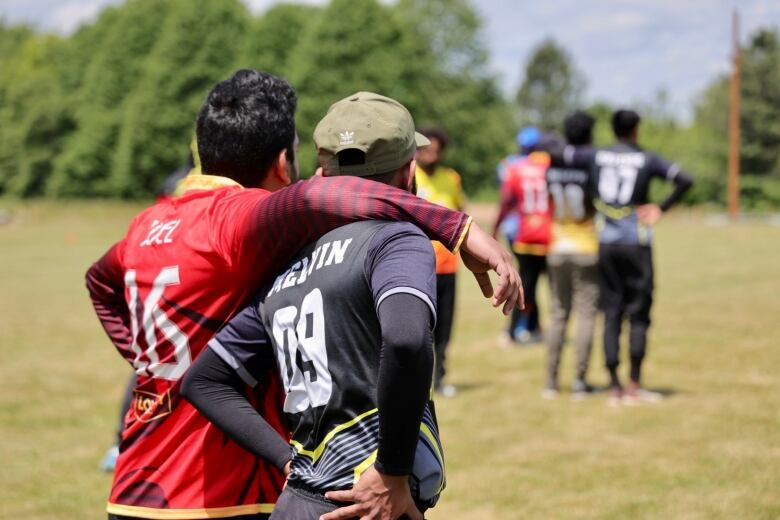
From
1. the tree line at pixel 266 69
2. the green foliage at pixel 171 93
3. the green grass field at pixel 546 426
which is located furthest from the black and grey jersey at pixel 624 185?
the green foliage at pixel 171 93

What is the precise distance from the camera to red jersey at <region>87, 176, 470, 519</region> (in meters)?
2.67

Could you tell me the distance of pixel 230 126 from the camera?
279 cm

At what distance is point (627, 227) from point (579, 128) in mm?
1074

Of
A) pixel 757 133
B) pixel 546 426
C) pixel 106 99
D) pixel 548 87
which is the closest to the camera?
pixel 546 426

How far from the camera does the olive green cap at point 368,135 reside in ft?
7.79

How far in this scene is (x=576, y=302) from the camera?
8688 mm

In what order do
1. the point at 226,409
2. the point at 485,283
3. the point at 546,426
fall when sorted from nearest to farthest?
the point at 485,283
the point at 226,409
the point at 546,426

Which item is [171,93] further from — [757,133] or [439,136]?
[439,136]

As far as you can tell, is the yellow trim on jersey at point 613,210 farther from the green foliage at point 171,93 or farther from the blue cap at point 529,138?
the green foliage at point 171,93

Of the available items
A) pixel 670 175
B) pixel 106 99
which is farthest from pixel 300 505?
pixel 106 99

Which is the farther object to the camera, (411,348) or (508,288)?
(508,288)

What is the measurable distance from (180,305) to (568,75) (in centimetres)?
10343

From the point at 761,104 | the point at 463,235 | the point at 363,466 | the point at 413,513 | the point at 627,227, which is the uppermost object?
the point at 463,235

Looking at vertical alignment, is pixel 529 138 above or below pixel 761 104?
above
